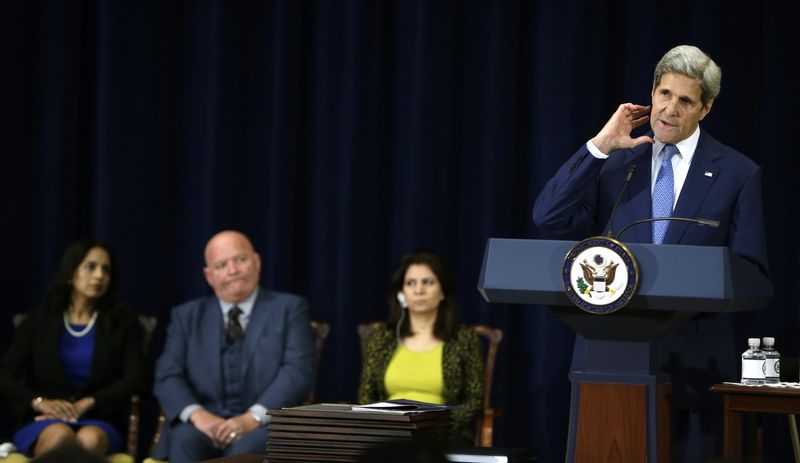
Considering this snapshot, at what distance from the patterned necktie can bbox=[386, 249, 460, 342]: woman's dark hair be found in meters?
0.62

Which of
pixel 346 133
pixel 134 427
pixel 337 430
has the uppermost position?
pixel 346 133

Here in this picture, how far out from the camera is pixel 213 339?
5.26 m

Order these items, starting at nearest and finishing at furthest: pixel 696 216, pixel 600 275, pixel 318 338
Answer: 1. pixel 600 275
2. pixel 696 216
3. pixel 318 338

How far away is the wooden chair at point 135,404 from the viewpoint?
5.24 meters

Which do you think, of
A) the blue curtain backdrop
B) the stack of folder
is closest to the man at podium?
the stack of folder

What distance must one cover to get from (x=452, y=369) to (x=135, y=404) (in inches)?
54.4

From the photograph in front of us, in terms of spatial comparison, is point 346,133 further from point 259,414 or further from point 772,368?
point 772,368

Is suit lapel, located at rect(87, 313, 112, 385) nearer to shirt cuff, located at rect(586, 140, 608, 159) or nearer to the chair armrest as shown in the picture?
the chair armrest

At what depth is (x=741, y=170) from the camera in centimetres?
334

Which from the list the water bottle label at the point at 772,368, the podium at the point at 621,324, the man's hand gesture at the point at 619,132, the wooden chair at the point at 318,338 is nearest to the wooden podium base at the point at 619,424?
the podium at the point at 621,324

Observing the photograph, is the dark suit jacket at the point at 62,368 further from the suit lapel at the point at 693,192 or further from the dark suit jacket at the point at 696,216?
the suit lapel at the point at 693,192

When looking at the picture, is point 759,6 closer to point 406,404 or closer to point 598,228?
point 598,228

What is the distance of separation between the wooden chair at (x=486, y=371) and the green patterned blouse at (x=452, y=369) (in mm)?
41

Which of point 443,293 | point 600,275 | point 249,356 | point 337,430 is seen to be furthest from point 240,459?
point 443,293
